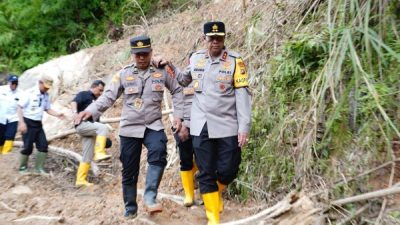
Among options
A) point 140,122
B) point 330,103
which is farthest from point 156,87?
point 330,103

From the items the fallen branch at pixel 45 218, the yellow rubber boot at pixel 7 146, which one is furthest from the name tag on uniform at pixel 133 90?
the yellow rubber boot at pixel 7 146

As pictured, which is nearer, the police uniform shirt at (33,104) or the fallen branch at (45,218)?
the fallen branch at (45,218)

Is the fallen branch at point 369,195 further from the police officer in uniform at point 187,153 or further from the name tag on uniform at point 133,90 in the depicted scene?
the name tag on uniform at point 133,90

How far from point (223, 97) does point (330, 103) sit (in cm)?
107

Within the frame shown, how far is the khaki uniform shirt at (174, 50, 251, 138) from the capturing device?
15.5ft

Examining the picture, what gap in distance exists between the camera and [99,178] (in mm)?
7773

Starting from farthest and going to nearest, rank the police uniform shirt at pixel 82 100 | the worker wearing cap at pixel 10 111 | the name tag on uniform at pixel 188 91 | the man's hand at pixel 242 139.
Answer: the worker wearing cap at pixel 10 111
the police uniform shirt at pixel 82 100
the name tag on uniform at pixel 188 91
the man's hand at pixel 242 139

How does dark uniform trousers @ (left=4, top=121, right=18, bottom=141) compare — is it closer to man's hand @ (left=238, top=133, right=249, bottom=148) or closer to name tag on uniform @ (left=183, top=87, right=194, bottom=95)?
name tag on uniform @ (left=183, top=87, right=194, bottom=95)

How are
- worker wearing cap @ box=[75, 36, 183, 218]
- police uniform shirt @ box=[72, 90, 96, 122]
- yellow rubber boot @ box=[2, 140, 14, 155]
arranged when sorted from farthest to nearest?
yellow rubber boot @ box=[2, 140, 14, 155], police uniform shirt @ box=[72, 90, 96, 122], worker wearing cap @ box=[75, 36, 183, 218]

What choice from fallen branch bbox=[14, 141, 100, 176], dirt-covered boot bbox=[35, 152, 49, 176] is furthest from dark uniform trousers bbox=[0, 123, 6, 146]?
dirt-covered boot bbox=[35, 152, 49, 176]

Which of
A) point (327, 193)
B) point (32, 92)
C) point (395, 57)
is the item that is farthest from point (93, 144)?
point (395, 57)

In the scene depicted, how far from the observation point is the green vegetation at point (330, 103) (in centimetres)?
427

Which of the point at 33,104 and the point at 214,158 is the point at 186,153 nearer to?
the point at 214,158

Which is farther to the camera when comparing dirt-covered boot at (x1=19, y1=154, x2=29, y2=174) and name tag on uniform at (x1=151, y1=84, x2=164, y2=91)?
dirt-covered boot at (x1=19, y1=154, x2=29, y2=174)
